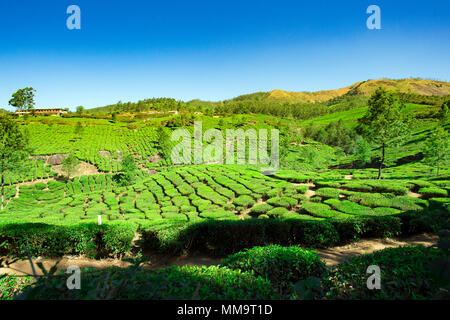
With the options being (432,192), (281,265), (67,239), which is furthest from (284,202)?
(67,239)

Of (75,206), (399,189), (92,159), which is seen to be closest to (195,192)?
(75,206)

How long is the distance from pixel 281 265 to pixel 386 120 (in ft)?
65.0

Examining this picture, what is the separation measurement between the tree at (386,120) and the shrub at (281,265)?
18540 millimetres

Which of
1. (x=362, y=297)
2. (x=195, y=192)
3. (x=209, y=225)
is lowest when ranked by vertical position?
(x=195, y=192)

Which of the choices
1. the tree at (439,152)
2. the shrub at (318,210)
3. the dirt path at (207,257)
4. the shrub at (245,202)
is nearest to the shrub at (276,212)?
the shrub at (318,210)

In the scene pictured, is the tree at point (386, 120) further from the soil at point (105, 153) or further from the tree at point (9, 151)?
the soil at point (105, 153)

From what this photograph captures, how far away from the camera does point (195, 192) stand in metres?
20.7

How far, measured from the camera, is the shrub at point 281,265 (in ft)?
14.3

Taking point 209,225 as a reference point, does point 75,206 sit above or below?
below

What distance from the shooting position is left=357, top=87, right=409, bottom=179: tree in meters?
17.8

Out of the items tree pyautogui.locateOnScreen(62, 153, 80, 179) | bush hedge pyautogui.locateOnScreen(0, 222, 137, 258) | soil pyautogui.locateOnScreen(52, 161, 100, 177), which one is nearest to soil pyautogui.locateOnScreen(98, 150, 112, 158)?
soil pyautogui.locateOnScreen(52, 161, 100, 177)

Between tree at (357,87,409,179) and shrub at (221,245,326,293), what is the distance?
1854 cm
